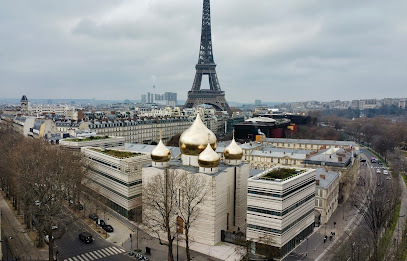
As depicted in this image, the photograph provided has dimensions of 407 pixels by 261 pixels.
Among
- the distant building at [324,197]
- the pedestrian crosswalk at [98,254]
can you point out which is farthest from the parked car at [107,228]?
the distant building at [324,197]

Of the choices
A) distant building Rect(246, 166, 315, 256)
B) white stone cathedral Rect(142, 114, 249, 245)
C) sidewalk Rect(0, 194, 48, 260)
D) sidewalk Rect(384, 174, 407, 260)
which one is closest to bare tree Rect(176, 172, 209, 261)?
white stone cathedral Rect(142, 114, 249, 245)

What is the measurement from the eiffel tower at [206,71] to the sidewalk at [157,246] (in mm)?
114418

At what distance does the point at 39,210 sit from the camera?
3619 centimetres

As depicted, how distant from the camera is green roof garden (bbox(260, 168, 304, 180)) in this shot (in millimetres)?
36906

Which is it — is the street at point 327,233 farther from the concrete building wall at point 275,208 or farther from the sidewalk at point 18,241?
the sidewalk at point 18,241

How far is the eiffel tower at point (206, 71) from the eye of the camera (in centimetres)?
15575

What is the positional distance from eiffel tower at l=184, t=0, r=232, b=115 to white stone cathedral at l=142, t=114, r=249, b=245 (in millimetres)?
113977

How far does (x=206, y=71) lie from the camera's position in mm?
155750

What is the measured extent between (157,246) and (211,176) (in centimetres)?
1009

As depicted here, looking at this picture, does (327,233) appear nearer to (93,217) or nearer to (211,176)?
(211,176)

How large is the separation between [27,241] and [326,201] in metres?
37.0

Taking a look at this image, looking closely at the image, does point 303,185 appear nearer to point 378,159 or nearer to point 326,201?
point 326,201

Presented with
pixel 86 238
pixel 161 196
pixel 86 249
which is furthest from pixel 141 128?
pixel 86 249

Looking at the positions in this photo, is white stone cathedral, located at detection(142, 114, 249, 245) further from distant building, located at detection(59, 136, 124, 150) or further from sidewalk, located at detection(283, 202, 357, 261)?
distant building, located at detection(59, 136, 124, 150)
